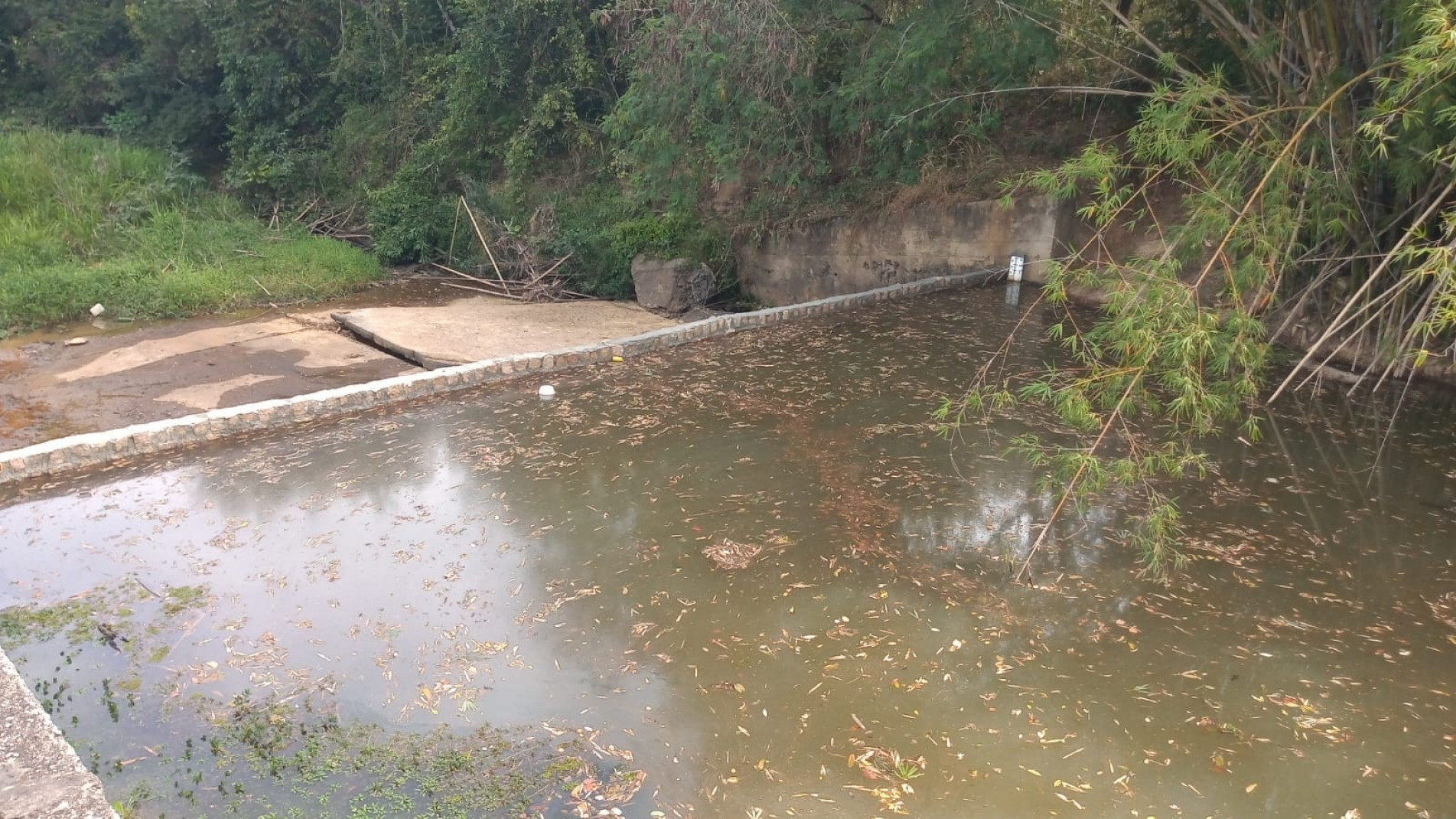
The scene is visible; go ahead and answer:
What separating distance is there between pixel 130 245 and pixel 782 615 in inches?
427

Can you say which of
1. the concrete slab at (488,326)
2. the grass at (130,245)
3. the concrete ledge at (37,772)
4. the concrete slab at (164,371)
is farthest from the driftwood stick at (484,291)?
the concrete ledge at (37,772)

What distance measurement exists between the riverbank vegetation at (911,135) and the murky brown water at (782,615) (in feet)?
1.75

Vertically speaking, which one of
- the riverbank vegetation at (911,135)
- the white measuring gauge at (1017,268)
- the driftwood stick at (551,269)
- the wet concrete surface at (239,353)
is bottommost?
the white measuring gauge at (1017,268)

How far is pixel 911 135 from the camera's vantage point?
31.8 feet

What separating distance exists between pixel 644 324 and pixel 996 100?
14.9 feet

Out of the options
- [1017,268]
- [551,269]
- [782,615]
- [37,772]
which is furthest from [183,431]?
[1017,268]

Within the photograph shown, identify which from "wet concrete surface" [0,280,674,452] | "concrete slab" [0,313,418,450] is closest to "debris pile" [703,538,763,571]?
"wet concrete surface" [0,280,674,452]

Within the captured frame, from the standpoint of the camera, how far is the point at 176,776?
279cm

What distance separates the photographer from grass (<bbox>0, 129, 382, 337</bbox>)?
939cm

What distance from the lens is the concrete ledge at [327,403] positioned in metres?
5.04

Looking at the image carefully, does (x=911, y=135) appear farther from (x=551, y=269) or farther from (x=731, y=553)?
(x=731, y=553)

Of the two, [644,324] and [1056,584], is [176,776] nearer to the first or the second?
[1056,584]

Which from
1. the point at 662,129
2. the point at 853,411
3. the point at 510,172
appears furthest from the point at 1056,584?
the point at 510,172

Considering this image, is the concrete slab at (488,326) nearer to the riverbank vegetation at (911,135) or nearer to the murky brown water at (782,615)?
the riverbank vegetation at (911,135)
